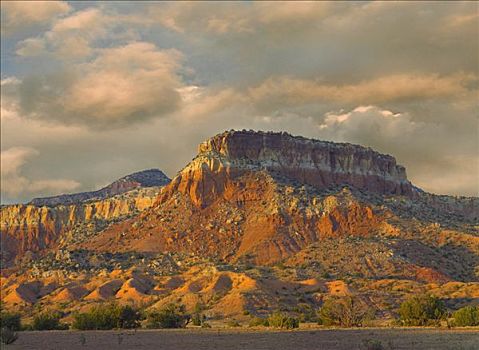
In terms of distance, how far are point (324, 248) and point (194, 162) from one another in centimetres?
5042

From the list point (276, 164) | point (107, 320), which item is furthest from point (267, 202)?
point (107, 320)

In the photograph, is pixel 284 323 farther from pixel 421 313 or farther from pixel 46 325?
pixel 46 325

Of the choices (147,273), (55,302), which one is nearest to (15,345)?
(55,302)

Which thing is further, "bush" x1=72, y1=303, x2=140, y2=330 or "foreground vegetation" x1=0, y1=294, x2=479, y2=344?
"bush" x1=72, y1=303, x2=140, y2=330

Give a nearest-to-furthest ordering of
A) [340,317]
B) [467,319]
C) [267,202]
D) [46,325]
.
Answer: [467,319] → [340,317] → [46,325] → [267,202]

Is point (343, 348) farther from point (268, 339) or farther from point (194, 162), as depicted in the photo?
point (194, 162)

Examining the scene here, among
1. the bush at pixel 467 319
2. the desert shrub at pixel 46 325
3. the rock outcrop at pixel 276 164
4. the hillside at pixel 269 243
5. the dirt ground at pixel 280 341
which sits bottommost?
the desert shrub at pixel 46 325

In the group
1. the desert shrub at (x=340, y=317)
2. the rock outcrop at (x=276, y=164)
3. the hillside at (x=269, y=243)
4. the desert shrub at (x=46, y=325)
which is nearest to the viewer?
the desert shrub at (x=340, y=317)

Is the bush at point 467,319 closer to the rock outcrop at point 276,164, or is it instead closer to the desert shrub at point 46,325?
the desert shrub at point 46,325

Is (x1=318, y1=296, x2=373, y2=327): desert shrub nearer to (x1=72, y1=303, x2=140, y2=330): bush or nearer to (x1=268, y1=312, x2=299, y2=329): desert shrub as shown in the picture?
(x1=268, y1=312, x2=299, y2=329): desert shrub

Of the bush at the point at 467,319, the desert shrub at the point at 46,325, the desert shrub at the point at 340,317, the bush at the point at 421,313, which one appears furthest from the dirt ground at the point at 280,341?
the desert shrub at the point at 46,325

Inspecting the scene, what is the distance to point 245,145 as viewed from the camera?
550 feet

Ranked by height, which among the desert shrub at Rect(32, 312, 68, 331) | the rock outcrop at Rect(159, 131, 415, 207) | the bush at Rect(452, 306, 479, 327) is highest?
the rock outcrop at Rect(159, 131, 415, 207)

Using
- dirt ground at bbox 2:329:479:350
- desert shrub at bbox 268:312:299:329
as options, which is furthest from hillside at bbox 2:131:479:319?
dirt ground at bbox 2:329:479:350
